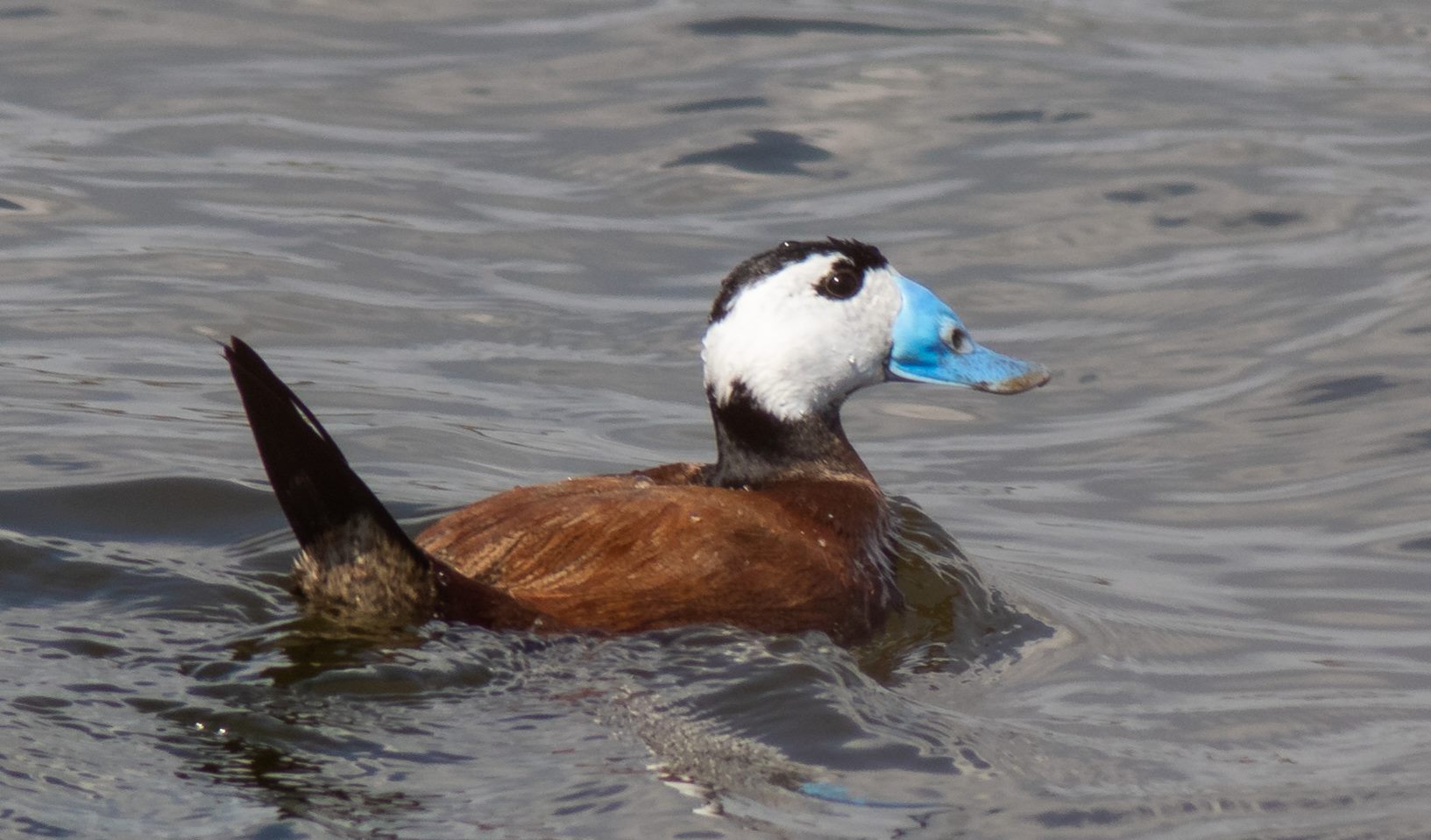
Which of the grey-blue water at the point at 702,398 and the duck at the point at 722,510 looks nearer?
the grey-blue water at the point at 702,398

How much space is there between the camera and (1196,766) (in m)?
4.47

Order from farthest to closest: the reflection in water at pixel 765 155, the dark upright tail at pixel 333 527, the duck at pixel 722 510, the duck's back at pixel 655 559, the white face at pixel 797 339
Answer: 1. the reflection in water at pixel 765 155
2. the white face at pixel 797 339
3. the duck's back at pixel 655 559
4. the duck at pixel 722 510
5. the dark upright tail at pixel 333 527

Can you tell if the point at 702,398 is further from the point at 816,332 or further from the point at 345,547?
the point at 345,547

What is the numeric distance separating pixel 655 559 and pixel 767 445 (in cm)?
89

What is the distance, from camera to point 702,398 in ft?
25.9

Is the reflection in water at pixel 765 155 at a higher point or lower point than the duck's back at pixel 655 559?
higher

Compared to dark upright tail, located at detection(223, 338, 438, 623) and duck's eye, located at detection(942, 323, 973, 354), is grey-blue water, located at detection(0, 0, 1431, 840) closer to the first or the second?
dark upright tail, located at detection(223, 338, 438, 623)

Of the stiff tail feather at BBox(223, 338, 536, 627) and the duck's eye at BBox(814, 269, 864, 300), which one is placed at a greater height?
the duck's eye at BBox(814, 269, 864, 300)

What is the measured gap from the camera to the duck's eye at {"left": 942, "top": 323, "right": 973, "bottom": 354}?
5746mm

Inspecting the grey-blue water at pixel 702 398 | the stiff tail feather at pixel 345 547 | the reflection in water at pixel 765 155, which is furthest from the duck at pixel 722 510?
the reflection in water at pixel 765 155

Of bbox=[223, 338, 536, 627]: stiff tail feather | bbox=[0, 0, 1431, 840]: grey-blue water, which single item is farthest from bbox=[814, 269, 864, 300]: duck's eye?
bbox=[223, 338, 536, 627]: stiff tail feather

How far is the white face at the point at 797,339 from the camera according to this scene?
5387mm

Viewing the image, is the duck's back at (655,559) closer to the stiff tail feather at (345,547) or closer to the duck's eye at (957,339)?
the stiff tail feather at (345,547)

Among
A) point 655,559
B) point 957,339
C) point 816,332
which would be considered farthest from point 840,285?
point 655,559
